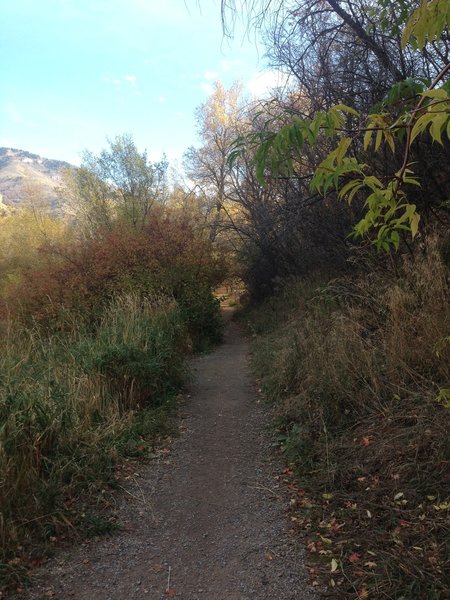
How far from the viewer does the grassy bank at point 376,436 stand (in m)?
2.74

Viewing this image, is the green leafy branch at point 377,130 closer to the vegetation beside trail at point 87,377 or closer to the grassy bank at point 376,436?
the grassy bank at point 376,436

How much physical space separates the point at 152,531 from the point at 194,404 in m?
3.25

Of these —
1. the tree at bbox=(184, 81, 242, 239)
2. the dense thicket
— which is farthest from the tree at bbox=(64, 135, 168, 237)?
the dense thicket

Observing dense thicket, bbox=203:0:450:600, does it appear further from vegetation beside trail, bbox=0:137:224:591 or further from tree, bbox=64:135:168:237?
tree, bbox=64:135:168:237

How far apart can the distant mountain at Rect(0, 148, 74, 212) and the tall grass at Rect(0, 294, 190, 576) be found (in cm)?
2399

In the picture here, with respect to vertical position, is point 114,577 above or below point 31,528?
below

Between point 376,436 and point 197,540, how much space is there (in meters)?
1.81

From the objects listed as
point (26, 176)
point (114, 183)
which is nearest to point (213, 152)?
point (114, 183)

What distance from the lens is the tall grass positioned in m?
3.39

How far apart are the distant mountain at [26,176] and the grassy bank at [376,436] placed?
25987mm

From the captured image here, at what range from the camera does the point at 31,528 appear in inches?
130

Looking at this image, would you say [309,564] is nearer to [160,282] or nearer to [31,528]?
[31,528]

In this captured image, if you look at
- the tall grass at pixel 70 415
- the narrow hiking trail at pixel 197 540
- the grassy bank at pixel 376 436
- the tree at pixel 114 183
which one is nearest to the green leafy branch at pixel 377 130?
the grassy bank at pixel 376 436

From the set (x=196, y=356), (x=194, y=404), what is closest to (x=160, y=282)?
(x=196, y=356)
